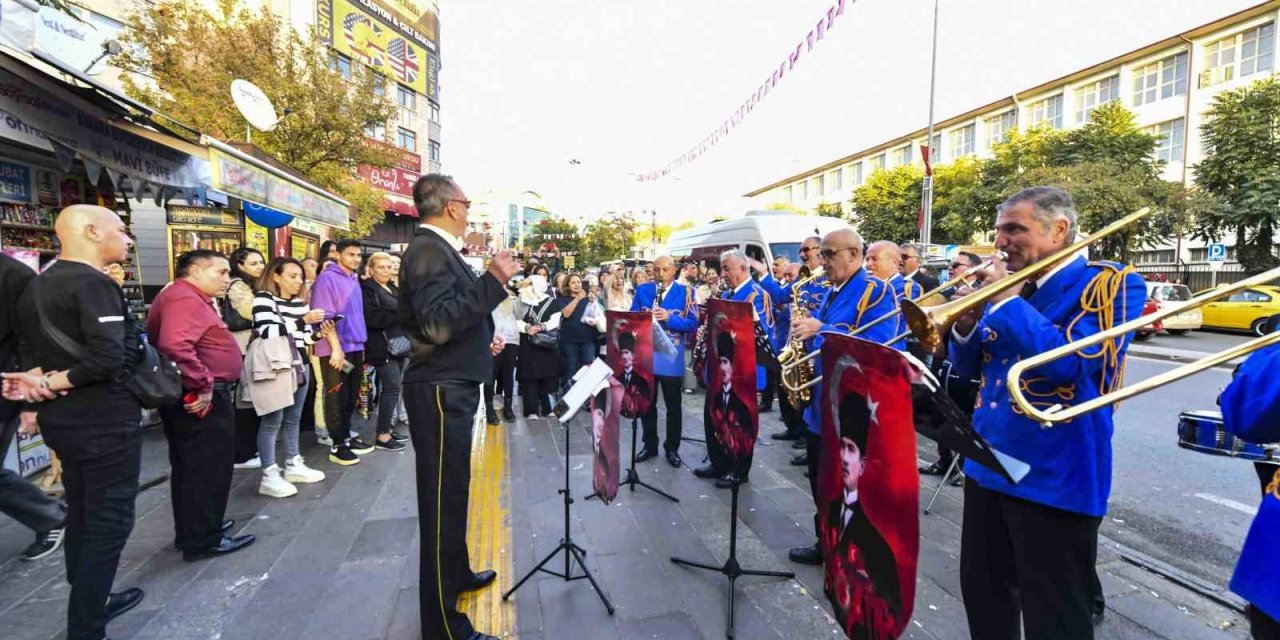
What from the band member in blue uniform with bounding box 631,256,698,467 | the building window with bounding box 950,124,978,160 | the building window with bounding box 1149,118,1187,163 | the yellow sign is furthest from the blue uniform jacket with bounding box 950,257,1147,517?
the building window with bounding box 950,124,978,160

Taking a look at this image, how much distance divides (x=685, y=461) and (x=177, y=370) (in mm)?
4082

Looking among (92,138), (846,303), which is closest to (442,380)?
(846,303)

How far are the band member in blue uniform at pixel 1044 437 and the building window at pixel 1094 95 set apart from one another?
135 ft

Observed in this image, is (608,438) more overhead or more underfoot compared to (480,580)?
more overhead

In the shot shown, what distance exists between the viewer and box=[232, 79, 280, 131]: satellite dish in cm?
727

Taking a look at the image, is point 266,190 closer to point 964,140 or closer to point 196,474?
point 196,474

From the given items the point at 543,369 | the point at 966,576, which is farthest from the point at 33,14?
the point at 966,576

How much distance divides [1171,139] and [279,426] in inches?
1590

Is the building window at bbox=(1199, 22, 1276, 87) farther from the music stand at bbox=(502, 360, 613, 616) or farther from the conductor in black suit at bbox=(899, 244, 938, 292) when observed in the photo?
the music stand at bbox=(502, 360, 613, 616)

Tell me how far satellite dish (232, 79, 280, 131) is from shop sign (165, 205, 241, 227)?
6.15ft

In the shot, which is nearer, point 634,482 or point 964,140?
point 634,482

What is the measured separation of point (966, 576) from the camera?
2.28 m

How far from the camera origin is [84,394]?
283cm

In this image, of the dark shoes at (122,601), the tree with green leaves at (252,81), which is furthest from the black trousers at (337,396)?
the tree with green leaves at (252,81)
